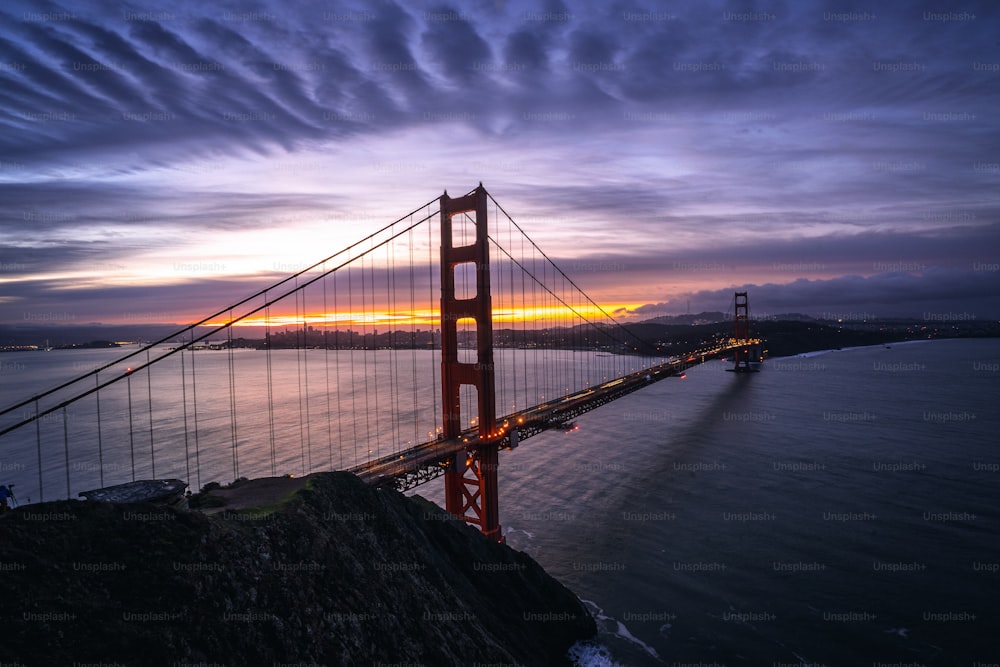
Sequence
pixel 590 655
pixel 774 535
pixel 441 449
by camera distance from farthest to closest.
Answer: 1. pixel 774 535
2. pixel 441 449
3. pixel 590 655

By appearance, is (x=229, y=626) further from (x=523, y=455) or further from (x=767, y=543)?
(x=523, y=455)

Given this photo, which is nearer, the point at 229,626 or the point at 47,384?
the point at 229,626

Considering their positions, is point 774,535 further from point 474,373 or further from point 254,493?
point 254,493

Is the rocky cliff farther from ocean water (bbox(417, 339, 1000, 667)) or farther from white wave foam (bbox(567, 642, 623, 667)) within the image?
ocean water (bbox(417, 339, 1000, 667))

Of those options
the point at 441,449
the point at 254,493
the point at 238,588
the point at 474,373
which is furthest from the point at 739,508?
the point at 238,588

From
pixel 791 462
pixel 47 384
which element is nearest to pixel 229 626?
pixel 791 462

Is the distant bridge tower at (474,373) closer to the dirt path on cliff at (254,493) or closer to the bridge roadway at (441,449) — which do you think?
the bridge roadway at (441,449)

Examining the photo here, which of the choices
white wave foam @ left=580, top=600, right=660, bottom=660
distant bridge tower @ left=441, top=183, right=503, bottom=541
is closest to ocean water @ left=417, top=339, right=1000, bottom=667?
white wave foam @ left=580, top=600, right=660, bottom=660
